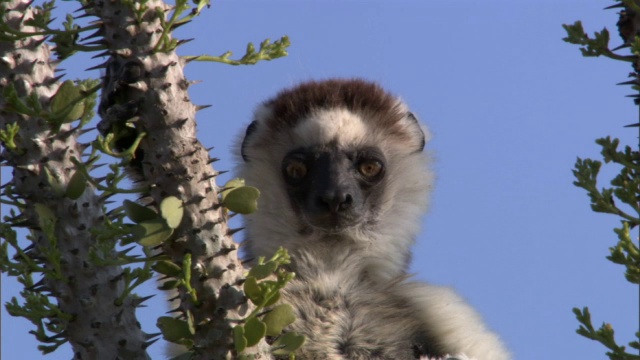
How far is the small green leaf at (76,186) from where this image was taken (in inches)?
165

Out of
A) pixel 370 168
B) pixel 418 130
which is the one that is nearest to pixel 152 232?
pixel 370 168

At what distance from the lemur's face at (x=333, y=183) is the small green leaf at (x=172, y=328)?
8.22 ft

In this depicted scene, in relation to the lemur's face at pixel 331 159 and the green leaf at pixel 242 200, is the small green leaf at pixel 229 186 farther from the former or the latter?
the lemur's face at pixel 331 159

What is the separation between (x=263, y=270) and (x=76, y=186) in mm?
986

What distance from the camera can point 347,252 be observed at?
6434 mm

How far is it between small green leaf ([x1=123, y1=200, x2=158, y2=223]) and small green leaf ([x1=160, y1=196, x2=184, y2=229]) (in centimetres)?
10

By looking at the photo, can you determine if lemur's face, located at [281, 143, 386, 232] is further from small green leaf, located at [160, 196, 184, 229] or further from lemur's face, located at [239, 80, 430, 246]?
small green leaf, located at [160, 196, 184, 229]

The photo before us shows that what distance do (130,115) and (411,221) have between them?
11.2 feet

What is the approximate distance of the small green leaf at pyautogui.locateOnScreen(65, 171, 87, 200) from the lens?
419 cm

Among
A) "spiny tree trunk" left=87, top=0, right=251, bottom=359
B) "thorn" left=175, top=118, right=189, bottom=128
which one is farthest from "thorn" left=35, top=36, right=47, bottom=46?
"thorn" left=175, top=118, right=189, bottom=128

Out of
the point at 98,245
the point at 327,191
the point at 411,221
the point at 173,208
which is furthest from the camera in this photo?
the point at 411,221

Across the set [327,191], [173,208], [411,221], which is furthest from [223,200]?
[411,221]

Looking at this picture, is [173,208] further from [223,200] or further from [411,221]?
[411,221]

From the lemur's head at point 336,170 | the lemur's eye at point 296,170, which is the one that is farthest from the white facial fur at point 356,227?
the lemur's eye at point 296,170
